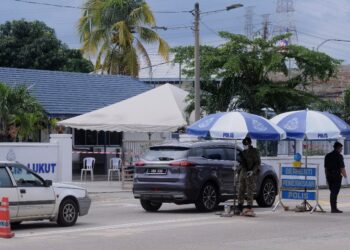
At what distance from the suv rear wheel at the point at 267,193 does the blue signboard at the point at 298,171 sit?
96cm

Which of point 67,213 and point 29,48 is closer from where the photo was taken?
point 67,213

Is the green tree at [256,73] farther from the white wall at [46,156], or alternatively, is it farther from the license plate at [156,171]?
the license plate at [156,171]

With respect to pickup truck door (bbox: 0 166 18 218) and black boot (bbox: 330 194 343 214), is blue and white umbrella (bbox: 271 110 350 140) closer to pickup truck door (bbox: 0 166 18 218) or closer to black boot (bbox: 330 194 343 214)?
black boot (bbox: 330 194 343 214)

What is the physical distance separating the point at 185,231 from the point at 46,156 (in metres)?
11.4

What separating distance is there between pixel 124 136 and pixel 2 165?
79.0 ft

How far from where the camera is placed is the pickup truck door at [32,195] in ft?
49.8

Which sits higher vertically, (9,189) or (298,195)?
(9,189)

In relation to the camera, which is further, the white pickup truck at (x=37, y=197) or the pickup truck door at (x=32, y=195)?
the pickup truck door at (x=32, y=195)

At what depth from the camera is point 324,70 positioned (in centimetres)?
3766

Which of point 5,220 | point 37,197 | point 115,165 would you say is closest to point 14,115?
point 115,165

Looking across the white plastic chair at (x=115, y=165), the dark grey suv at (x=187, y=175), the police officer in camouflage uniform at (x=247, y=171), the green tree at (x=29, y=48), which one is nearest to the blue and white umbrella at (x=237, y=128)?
the police officer in camouflage uniform at (x=247, y=171)

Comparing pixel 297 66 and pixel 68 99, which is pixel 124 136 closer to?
pixel 68 99

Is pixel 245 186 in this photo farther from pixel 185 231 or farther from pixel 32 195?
pixel 32 195

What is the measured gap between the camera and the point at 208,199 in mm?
19625
